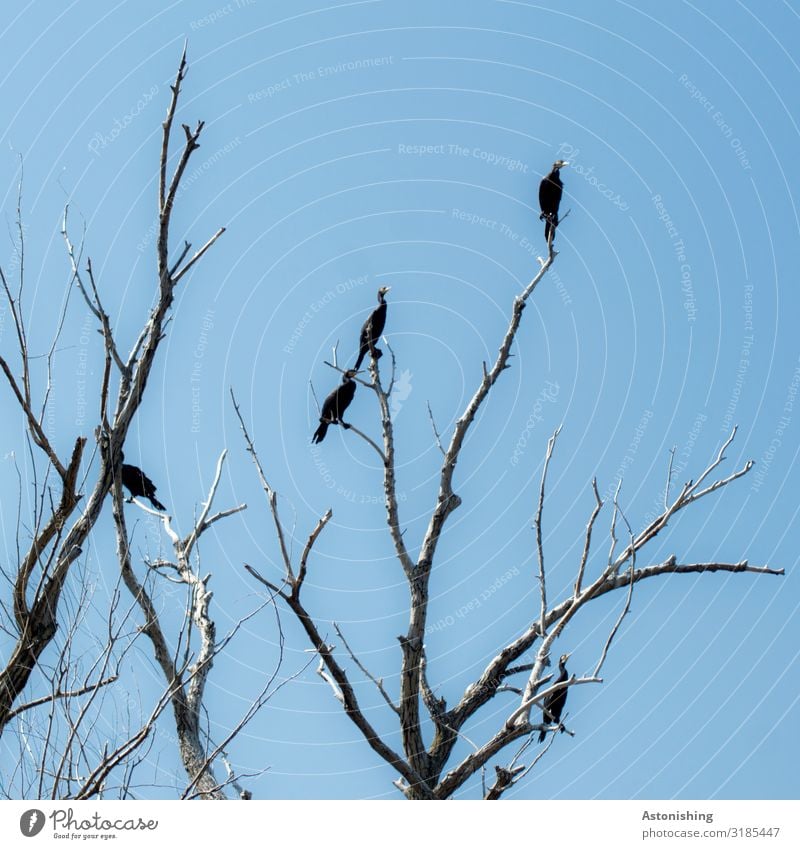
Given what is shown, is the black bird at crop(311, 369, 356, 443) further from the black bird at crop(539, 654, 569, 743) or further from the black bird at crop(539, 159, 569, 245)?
the black bird at crop(539, 654, 569, 743)

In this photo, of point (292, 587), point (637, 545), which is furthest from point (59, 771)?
point (637, 545)

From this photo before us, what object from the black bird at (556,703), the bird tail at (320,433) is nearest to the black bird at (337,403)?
the bird tail at (320,433)

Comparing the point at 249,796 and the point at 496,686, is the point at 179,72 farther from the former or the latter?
the point at 496,686

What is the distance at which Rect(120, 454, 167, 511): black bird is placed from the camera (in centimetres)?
966

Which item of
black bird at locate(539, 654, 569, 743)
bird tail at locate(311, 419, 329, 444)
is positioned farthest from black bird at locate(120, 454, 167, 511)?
black bird at locate(539, 654, 569, 743)

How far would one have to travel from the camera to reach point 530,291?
29.6 ft

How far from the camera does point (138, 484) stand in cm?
974

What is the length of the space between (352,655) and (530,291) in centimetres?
355

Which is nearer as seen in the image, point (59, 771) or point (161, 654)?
point (59, 771)

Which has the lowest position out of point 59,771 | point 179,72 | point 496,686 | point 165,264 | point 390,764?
point 59,771

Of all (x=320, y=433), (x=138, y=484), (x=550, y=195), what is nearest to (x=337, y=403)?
(x=320, y=433)

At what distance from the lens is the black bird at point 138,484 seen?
31.7 ft

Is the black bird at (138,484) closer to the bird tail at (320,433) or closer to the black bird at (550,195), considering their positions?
the bird tail at (320,433)

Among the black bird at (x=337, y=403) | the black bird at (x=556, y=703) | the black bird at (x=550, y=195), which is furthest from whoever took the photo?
the black bird at (x=550, y=195)
